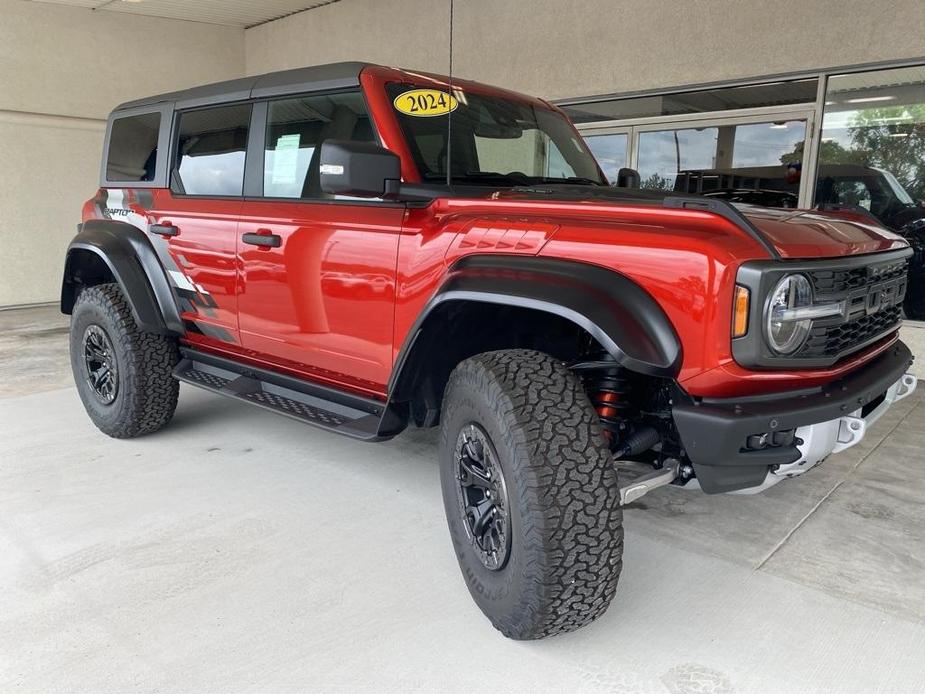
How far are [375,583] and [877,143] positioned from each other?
5.31 m

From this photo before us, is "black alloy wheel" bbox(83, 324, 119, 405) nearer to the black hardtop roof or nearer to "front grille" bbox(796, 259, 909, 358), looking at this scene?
the black hardtop roof

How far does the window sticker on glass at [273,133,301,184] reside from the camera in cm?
295

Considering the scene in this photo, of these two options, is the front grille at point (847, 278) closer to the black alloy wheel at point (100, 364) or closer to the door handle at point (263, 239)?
the door handle at point (263, 239)

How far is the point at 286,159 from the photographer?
9.82 ft

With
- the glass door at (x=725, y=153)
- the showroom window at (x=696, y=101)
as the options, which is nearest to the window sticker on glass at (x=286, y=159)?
the glass door at (x=725, y=153)

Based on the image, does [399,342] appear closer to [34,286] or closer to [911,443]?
[911,443]

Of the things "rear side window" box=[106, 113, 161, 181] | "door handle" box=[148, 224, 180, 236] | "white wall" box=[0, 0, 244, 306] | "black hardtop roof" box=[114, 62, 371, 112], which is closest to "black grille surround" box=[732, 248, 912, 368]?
"black hardtop roof" box=[114, 62, 371, 112]

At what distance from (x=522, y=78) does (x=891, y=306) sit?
5913 mm

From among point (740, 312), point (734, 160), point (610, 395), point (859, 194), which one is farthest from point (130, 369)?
point (859, 194)

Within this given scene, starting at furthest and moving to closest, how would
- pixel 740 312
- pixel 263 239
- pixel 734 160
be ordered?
pixel 734 160 → pixel 263 239 → pixel 740 312

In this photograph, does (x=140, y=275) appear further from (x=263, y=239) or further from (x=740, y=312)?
(x=740, y=312)

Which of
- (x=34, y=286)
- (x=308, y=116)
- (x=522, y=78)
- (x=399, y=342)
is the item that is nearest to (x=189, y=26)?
(x=34, y=286)

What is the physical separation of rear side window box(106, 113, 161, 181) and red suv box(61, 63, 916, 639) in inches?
4.2

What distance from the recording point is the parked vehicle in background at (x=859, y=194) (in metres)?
5.56
